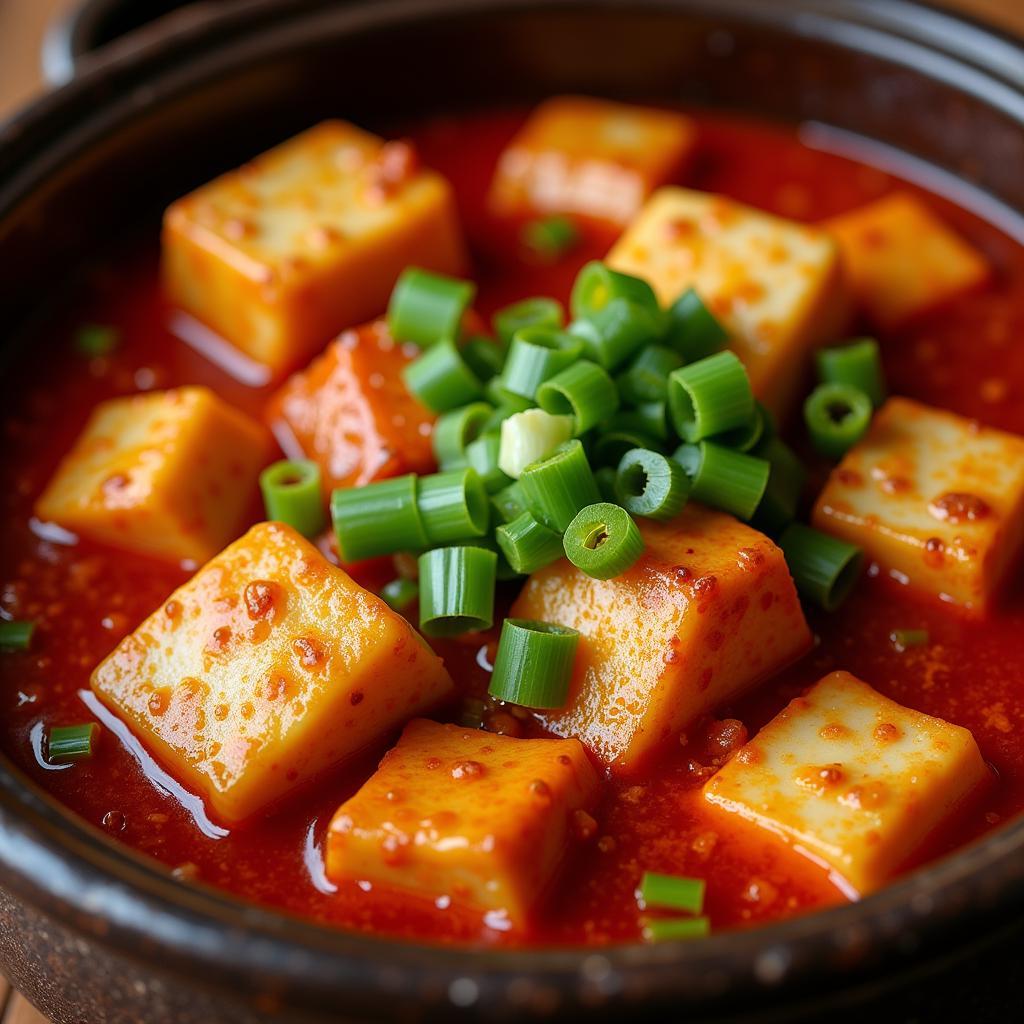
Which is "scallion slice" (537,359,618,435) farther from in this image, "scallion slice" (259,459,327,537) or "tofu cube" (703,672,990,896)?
"tofu cube" (703,672,990,896)

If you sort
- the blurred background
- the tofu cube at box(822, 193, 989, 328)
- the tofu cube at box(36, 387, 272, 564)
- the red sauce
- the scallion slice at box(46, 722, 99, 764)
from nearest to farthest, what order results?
the red sauce < the scallion slice at box(46, 722, 99, 764) < the tofu cube at box(36, 387, 272, 564) < the tofu cube at box(822, 193, 989, 328) < the blurred background

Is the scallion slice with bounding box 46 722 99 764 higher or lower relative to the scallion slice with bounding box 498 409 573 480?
lower

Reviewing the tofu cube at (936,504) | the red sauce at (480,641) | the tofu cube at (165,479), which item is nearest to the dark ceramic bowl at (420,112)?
the red sauce at (480,641)

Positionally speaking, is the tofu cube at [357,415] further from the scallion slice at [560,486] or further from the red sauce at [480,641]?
the scallion slice at [560,486]

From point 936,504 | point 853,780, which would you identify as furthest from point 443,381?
point 853,780

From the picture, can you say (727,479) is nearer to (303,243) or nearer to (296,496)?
(296,496)

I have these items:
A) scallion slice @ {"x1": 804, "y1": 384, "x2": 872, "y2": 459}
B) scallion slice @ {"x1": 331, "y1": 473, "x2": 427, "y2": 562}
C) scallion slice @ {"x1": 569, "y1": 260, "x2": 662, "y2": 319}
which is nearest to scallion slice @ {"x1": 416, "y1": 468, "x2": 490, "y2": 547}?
scallion slice @ {"x1": 331, "y1": 473, "x2": 427, "y2": 562}
